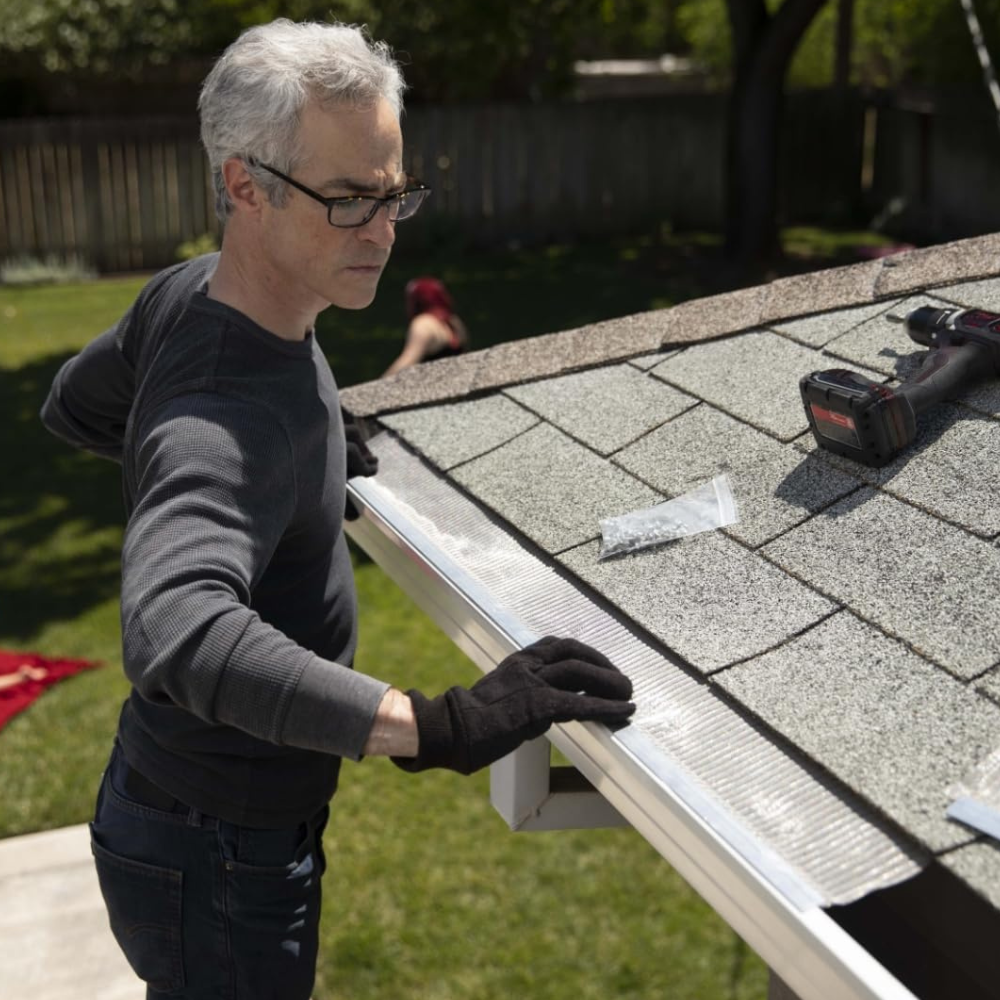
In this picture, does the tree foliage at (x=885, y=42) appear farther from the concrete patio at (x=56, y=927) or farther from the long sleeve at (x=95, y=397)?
the long sleeve at (x=95, y=397)

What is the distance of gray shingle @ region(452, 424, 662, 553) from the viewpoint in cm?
302

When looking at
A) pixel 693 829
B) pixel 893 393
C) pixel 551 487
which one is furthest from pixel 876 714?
pixel 551 487

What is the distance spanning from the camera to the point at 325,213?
2.42 m

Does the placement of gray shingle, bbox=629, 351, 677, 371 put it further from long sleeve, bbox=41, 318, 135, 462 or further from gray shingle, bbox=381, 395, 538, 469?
long sleeve, bbox=41, 318, 135, 462

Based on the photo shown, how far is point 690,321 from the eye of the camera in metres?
3.99

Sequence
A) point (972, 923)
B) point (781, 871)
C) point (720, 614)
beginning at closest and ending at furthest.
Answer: point (781, 871), point (972, 923), point (720, 614)

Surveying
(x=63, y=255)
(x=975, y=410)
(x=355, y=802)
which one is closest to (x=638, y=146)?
(x=63, y=255)

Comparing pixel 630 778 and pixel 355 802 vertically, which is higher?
Answer: pixel 630 778

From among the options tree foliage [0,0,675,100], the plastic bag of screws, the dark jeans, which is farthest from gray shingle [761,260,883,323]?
tree foliage [0,0,675,100]

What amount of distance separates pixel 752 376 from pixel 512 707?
1606 millimetres

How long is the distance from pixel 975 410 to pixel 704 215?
16894 mm

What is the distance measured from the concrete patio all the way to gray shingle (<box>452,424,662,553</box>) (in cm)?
285

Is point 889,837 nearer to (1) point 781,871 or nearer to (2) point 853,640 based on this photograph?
(1) point 781,871

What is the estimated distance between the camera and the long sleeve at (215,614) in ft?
6.78
